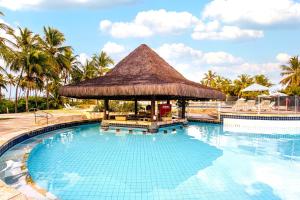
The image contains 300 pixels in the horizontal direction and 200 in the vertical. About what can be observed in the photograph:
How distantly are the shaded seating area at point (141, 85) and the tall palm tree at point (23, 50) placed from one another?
1112 cm

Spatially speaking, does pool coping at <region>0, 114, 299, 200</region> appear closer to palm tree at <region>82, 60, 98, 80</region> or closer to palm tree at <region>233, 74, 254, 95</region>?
palm tree at <region>82, 60, 98, 80</region>

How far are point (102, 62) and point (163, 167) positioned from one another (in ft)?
97.4

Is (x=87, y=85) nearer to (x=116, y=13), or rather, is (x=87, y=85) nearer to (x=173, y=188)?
(x=116, y=13)

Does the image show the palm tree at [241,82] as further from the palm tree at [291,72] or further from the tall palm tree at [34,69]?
the tall palm tree at [34,69]

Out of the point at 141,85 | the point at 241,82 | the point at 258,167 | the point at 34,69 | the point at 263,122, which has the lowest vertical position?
the point at 258,167

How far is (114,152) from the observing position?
775cm

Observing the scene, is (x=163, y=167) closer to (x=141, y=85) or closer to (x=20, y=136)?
(x=20, y=136)

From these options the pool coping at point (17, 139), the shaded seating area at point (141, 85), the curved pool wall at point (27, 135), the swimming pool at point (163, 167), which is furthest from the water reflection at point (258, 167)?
the curved pool wall at point (27, 135)

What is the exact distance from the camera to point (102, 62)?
34.3 metres

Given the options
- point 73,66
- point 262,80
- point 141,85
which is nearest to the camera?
point 141,85

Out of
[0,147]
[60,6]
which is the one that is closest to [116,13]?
[60,6]

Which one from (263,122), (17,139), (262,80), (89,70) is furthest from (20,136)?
(262,80)

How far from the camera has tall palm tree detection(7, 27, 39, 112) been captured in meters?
21.5

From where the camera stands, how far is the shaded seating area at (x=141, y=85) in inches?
418
